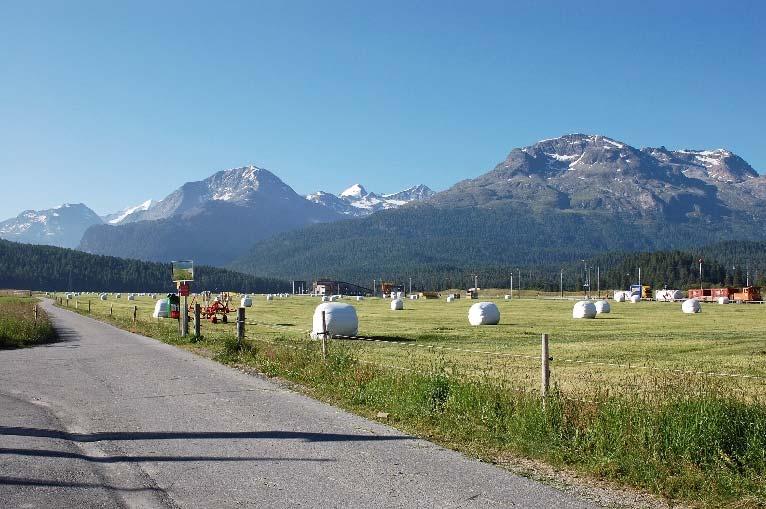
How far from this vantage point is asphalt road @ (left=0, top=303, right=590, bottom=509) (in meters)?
9.05

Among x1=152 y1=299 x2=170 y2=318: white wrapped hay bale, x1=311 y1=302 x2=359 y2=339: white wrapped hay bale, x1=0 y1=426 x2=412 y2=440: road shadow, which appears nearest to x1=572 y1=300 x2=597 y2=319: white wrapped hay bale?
x1=311 y1=302 x2=359 y2=339: white wrapped hay bale

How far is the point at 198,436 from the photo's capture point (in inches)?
491

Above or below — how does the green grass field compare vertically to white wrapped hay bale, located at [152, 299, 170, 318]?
below

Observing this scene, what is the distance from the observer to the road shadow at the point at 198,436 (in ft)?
40.5

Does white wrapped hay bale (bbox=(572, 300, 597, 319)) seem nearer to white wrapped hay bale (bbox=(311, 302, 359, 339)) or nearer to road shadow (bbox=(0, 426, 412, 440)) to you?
white wrapped hay bale (bbox=(311, 302, 359, 339))

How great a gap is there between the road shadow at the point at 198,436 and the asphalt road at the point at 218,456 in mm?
16

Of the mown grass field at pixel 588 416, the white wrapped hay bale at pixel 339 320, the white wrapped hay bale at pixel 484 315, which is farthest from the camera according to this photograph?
the white wrapped hay bale at pixel 484 315

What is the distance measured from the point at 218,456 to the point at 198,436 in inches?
61.0

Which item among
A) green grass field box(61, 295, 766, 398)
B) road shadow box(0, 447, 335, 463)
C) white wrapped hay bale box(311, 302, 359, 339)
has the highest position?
white wrapped hay bale box(311, 302, 359, 339)

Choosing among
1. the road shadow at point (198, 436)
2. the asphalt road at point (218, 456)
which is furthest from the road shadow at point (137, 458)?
the road shadow at point (198, 436)

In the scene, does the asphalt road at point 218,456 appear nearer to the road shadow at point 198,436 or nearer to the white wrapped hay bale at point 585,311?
the road shadow at point 198,436

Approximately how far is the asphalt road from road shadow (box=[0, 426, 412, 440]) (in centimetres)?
2

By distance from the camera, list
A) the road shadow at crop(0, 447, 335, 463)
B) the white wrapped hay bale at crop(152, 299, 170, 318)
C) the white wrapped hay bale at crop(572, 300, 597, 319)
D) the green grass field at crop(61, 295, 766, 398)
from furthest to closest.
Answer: the white wrapped hay bale at crop(152, 299, 170, 318) < the white wrapped hay bale at crop(572, 300, 597, 319) < the green grass field at crop(61, 295, 766, 398) < the road shadow at crop(0, 447, 335, 463)

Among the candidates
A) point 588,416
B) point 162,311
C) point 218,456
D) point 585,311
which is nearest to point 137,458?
Result: point 218,456
